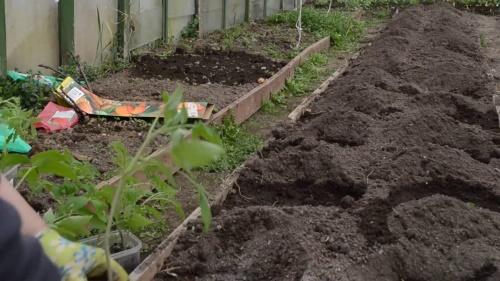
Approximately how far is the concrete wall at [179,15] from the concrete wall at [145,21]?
26cm

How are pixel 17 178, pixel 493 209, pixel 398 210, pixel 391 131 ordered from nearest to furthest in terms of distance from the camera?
1. pixel 17 178
2. pixel 398 210
3. pixel 493 209
4. pixel 391 131

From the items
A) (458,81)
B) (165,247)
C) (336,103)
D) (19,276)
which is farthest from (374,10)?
(19,276)

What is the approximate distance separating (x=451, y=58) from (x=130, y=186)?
654 centimetres

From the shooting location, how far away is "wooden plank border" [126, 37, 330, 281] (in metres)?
3.16

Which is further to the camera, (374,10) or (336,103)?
(374,10)

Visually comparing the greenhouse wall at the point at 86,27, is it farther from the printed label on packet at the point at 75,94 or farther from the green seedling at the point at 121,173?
the green seedling at the point at 121,173

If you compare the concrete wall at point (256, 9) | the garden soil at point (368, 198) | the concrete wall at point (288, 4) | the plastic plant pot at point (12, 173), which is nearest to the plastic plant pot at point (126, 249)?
the garden soil at point (368, 198)

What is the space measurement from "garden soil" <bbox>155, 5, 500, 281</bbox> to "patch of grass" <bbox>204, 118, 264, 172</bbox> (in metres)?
0.14

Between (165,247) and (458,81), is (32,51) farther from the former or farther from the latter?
(458,81)

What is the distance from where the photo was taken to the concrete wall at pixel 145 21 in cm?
806

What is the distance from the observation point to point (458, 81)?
757 centimetres

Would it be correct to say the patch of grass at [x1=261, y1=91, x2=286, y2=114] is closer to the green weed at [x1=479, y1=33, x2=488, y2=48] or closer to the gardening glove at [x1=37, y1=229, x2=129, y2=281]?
the gardening glove at [x1=37, y1=229, x2=129, y2=281]

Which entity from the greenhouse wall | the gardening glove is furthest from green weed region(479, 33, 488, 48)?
the gardening glove

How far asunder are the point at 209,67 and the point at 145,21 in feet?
3.84
